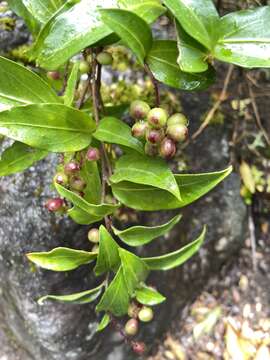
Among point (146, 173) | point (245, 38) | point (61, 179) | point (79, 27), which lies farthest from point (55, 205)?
point (245, 38)

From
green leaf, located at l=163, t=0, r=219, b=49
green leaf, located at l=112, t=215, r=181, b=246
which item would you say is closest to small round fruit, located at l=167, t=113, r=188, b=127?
green leaf, located at l=163, t=0, r=219, b=49

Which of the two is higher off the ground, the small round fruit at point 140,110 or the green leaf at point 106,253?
the small round fruit at point 140,110

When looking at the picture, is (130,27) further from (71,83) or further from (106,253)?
(106,253)

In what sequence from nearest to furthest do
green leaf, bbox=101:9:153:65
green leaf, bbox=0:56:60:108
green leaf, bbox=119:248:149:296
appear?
green leaf, bbox=101:9:153:65 < green leaf, bbox=0:56:60:108 < green leaf, bbox=119:248:149:296

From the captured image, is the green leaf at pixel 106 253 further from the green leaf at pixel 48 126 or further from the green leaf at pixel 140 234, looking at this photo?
the green leaf at pixel 48 126

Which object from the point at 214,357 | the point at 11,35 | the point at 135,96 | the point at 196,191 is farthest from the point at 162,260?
the point at 214,357

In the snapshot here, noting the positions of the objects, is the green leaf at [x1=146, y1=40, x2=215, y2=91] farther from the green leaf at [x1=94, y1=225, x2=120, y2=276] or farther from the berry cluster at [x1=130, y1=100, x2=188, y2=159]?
the green leaf at [x1=94, y1=225, x2=120, y2=276]

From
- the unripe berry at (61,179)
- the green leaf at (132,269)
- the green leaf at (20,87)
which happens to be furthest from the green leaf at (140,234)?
the green leaf at (20,87)
